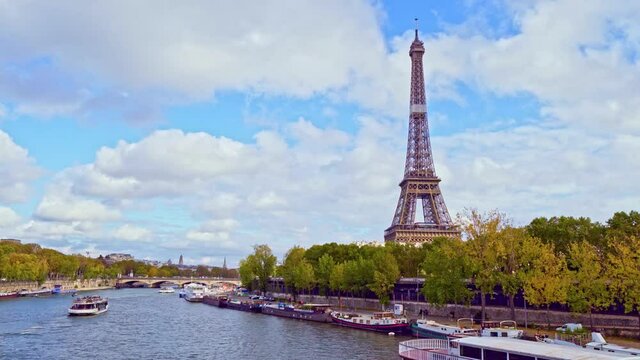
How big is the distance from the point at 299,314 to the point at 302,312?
42.9 inches

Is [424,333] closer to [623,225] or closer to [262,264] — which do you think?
[623,225]

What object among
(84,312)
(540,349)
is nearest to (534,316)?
(540,349)

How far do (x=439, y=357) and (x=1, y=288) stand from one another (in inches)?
6354

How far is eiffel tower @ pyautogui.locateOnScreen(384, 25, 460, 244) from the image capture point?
15738 cm

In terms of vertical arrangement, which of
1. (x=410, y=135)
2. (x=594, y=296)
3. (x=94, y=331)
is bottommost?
(x=94, y=331)

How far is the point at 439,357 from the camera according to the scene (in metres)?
49.7

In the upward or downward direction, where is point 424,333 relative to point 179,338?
upward

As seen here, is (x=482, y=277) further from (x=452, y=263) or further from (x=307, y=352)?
(x=307, y=352)

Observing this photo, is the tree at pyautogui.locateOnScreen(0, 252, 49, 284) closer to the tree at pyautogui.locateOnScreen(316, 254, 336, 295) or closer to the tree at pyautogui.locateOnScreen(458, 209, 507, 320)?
the tree at pyautogui.locateOnScreen(316, 254, 336, 295)

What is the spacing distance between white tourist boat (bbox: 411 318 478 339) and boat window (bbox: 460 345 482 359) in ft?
59.2

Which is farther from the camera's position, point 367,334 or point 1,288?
point 1,288

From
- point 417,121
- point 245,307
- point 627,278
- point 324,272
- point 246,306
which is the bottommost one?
point 245,307

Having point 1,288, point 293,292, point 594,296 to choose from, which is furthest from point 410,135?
point 1,288

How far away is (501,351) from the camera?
43469 millimetres
